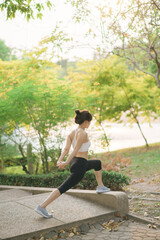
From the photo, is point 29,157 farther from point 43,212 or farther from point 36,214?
point 43,212

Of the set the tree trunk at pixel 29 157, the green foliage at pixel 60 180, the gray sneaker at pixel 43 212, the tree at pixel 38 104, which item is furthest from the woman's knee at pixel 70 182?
the tree trunk at pixel 29 157

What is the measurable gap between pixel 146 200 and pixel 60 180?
8.48 feet

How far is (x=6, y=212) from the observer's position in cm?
530

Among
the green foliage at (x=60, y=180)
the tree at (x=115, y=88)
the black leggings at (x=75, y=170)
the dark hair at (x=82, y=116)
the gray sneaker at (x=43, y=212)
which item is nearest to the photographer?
the gray sneaker at (x=43, y=212)

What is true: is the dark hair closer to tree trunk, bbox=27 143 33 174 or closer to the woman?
the woman

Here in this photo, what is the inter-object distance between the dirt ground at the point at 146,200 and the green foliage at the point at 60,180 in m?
0.47

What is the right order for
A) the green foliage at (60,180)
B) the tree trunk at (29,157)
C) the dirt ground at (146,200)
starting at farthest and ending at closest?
the tree trunk at (29,157) < the green foliage at (60,180) < the dirt ground at (146,200)

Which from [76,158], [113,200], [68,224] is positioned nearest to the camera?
[68,224]

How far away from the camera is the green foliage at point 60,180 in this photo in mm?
7562

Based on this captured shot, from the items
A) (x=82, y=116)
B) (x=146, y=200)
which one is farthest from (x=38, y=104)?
(x=82, y=116)

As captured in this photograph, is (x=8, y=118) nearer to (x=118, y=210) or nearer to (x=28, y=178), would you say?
(x=28, y=178)

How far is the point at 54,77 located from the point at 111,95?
9.28m

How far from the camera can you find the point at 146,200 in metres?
6.98

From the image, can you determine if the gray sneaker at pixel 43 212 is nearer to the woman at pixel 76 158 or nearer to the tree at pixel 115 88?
the woman at pixel 76 158
